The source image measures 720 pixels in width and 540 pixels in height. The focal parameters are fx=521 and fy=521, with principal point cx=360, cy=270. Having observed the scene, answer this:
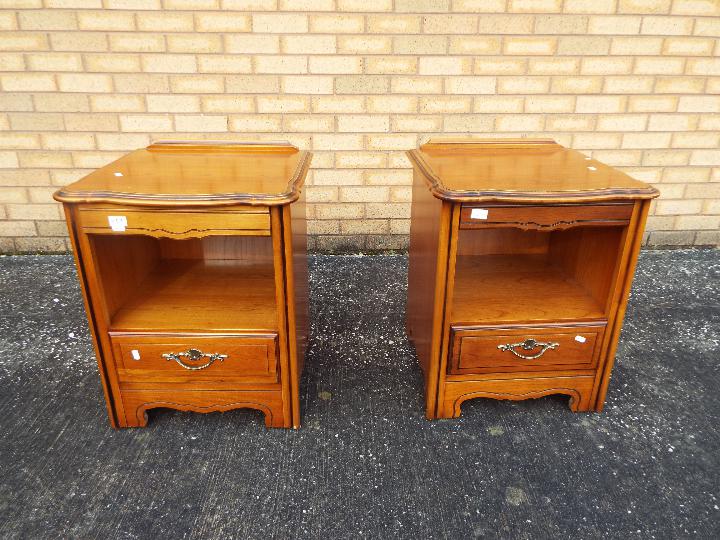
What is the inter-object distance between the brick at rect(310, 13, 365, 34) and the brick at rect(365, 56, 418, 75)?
0.59 feet

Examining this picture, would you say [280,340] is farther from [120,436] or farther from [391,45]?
[391,45]

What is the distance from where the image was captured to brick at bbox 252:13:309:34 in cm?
293

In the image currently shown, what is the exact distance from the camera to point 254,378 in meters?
1.87

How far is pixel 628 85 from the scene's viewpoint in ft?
10.4

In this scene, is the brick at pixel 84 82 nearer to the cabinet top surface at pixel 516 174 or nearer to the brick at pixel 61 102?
the brick at pixel 61 102

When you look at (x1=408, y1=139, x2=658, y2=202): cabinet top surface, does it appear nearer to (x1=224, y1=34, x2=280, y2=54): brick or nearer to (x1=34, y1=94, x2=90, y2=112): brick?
(x1=224, y1=34, x2=280, y2=54): brick

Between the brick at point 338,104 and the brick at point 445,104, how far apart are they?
1.25 feet

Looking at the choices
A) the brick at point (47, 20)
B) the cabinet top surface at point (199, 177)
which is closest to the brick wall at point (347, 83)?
the brick at point (47, 20)

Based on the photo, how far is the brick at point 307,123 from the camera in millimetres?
3146

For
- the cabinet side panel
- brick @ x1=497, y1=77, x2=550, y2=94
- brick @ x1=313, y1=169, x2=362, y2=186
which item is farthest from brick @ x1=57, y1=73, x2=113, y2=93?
brick @ x1=497, y1=77, x2=550, y2=94

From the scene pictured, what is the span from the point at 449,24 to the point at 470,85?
14.2 inches

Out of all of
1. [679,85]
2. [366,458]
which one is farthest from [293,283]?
[679,85]

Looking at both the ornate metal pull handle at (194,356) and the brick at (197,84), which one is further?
the brick at (197,84)

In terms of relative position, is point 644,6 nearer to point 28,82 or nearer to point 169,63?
point 169,63
